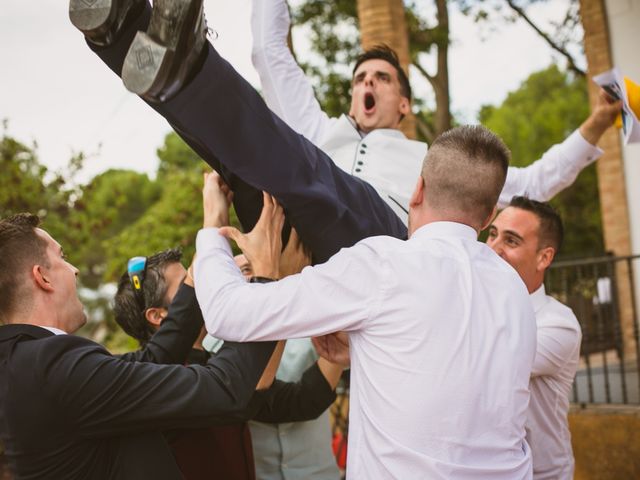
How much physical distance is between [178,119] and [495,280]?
978 mm

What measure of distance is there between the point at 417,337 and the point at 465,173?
491 mm

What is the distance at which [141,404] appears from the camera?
222cm

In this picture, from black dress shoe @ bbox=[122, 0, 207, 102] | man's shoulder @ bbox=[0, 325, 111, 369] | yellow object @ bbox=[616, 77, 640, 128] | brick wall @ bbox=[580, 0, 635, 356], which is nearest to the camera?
black dress shoe @ bbox=[122, 0, 207, 102]

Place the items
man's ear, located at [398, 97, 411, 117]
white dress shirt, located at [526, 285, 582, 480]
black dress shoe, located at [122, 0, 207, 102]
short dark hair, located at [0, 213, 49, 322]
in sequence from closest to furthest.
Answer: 1. black dress shoe, located at [122, 0, 207, 102]
2. short dark hair, located at [0, 213, 49, 322]
3. white dress shirt, located at [526, 285, 582, 480]
4. man's ear, located at [398, 97, 411, 117]

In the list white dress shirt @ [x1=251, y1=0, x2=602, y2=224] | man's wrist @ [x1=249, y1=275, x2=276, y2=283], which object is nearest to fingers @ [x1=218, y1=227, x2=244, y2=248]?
Answer: man's wrist @ [x1=249, y1=275, x2=276, y2=283]

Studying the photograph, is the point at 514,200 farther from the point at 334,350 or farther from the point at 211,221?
the point at 211,221

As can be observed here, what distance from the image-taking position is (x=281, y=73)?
3.38m

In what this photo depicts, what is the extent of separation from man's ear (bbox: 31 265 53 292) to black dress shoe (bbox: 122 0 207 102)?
33.9 inches

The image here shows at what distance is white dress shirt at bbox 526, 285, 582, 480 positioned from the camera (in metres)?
3.03

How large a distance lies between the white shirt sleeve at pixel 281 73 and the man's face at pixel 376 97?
16 centimetres

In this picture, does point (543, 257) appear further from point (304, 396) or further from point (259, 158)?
point (259, 158)

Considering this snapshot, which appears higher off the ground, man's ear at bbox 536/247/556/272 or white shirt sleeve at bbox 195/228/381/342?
man's ear at bbox 536/247/556/272

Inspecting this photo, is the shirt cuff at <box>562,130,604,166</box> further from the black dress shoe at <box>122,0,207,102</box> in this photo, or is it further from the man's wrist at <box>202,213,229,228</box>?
the black dress shoe at <box>122,0,207,102</box>

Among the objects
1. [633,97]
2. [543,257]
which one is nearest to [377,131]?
[543,257]
